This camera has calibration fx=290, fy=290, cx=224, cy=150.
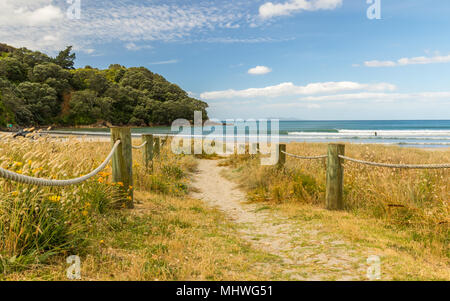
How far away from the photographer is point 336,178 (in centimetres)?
552

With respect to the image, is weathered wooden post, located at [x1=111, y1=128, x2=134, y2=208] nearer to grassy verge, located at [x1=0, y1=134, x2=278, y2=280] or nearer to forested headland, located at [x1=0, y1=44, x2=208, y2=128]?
grassy verge, located at [x1=0, y1=134, x2=278, y2=280]

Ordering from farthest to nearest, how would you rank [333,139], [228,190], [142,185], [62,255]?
[333,139] < [228,190] < [142,185] < [62,255]

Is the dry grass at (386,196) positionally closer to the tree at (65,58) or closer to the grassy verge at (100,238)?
the grassy verge at (100,238)

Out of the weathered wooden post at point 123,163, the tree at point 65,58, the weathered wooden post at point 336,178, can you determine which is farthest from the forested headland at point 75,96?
the weathered wooden post at point 336,178

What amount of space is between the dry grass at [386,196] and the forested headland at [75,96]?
142ft

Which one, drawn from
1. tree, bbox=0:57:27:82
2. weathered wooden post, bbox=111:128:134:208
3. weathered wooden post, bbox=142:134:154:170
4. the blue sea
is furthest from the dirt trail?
tree, bbox=0:57:27:82

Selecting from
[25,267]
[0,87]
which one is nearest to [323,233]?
[25,267]

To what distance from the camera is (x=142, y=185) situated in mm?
7105

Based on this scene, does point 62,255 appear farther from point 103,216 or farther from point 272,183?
point 272,183

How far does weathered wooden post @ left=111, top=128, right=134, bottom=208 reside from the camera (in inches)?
200

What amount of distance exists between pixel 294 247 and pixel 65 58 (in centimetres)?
8426

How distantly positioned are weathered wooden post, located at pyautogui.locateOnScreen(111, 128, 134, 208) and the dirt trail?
2028 mm

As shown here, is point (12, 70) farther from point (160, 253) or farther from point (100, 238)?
point (160, 253)
